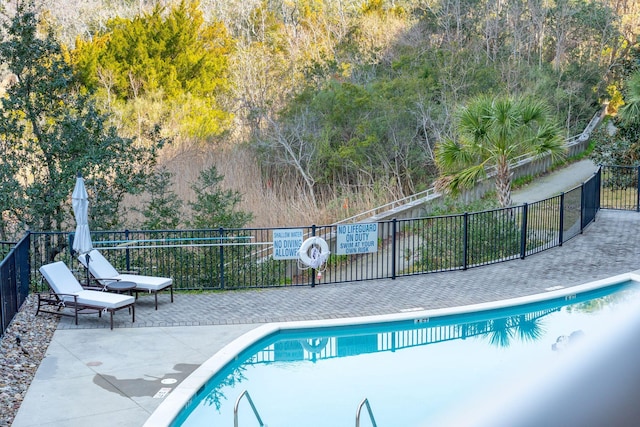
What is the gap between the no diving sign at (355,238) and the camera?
49.8 ft

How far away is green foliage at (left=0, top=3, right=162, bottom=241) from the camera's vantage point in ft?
55.3

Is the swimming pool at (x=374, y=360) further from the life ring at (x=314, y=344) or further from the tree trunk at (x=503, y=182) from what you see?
the tree trunk at (x=503, y=182)

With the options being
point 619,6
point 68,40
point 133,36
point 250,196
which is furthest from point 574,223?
point 68,40

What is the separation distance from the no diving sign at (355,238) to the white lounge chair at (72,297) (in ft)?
14.6

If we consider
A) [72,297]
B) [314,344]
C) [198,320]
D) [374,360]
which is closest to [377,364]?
[374,360]

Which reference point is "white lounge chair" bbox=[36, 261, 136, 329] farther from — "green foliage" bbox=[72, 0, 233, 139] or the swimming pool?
"green foliage" bbox=[72, 0, 233, 139]

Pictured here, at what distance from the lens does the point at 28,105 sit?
1705 cm

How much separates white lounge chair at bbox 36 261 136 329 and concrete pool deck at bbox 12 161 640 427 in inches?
12.8

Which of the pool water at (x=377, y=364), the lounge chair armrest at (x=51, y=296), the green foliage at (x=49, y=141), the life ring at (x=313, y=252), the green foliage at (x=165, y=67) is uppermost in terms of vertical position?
the green foliage at (x=165, y=67)

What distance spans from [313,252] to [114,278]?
12.8 ft

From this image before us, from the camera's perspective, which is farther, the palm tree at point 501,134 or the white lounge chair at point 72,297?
the palm tree at point 501,134

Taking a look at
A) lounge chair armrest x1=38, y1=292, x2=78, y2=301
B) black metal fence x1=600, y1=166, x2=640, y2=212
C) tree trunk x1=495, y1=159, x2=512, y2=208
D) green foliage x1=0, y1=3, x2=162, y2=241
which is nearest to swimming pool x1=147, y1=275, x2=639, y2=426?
lounge chair armrest x1=38, y1=292, x2=78, y2=301

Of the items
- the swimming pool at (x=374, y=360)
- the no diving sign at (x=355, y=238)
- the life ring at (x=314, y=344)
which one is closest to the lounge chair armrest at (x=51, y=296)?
the swimming pool at (x=374, y=360)

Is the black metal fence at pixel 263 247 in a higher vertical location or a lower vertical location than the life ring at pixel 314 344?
higher
